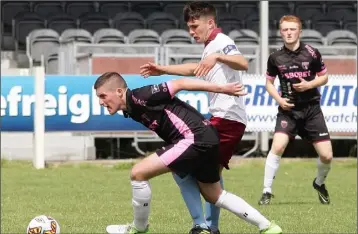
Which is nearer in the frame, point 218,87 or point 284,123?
point 218,87

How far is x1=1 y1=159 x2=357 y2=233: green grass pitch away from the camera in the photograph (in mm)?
9852

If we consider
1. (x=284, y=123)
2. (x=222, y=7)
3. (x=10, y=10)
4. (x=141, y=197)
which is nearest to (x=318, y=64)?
(x=284, y=123)

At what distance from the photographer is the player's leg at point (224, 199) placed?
792 centimetres

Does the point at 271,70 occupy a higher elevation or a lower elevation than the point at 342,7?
lower

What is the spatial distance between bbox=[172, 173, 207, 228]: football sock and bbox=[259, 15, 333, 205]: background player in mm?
3611

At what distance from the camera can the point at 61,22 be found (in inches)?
971

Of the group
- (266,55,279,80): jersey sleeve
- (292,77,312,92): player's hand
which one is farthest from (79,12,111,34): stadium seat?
(292,77,312,92): player's hand

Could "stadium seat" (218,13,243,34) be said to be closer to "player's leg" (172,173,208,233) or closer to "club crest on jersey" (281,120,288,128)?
"club crest on jersey" (281,120,288,128)

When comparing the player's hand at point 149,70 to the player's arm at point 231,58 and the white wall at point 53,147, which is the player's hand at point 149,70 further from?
the white wall at point 53,147

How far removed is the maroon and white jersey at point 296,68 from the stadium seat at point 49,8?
14.3m

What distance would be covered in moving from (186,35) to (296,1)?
443cm

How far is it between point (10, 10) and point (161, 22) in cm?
380

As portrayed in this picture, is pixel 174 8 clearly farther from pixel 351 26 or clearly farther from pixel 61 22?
pixel 351 26

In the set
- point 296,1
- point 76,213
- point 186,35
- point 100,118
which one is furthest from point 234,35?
point 76,213
